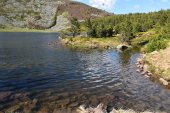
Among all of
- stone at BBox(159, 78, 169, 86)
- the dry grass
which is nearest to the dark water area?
stone at BBox(159, 78, 169, 86)

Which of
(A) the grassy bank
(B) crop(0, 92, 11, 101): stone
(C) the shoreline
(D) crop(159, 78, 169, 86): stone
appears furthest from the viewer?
(A) the grassy bank

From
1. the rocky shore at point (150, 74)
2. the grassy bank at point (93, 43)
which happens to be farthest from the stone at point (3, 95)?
the grassy bank at point (93, 43)

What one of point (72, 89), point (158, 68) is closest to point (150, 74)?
point (158, 68)

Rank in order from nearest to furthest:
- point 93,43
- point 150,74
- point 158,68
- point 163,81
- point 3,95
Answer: point 3,95, point 163,81, point 150,74, point 158,68, point 93,43

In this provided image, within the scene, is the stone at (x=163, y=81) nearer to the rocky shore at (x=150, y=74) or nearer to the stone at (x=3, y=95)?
the rocky shore at (x=150, y=74)

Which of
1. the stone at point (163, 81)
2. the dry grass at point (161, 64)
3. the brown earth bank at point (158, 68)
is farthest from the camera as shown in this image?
the dry grass at point (161, 64)

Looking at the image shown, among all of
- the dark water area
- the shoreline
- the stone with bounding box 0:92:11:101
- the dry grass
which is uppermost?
the dry grass

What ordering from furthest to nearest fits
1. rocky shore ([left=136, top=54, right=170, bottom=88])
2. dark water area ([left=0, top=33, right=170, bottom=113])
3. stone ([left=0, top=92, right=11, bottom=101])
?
rocky shore ([left=136, top=54, right=170, bottom=88])
stone ([left=0, top=92, right=11, bottom=101])
dark water area ([left=0, top=33, right=170, bottom=113])

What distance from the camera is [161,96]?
51.0 m

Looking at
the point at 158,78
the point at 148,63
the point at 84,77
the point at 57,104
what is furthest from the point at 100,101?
the point at 148,63

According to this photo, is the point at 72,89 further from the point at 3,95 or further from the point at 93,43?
the point at 93,43

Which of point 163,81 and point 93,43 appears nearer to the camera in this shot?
point 163,81

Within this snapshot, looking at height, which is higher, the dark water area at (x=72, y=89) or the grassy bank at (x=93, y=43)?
the dark water area at (x=72, y=89)

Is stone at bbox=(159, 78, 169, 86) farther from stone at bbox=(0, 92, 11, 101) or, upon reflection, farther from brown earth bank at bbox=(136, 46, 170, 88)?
stone at bbox=(0, 92, 11, 101)
